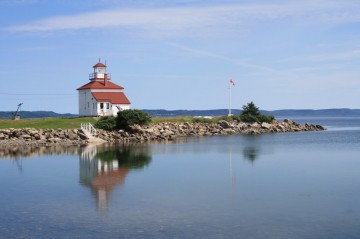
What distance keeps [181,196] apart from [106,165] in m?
14.4

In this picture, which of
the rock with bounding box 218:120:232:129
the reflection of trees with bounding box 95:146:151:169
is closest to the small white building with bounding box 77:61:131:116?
the rock with bounding box 218:120:232:129

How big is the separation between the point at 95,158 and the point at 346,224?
26.7 metres

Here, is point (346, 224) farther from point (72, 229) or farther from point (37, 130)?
point (37, 130)

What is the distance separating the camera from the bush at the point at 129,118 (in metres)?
65.4

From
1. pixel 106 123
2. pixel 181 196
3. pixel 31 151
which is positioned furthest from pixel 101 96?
pixel 181 196

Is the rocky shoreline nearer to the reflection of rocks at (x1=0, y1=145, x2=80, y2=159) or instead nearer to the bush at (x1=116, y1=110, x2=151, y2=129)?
the bush at (x1=116, y1=110, x2=151, y2=129)

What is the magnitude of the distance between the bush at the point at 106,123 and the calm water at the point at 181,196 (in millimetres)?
21561

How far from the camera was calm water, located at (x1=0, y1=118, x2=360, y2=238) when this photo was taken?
18938 mm

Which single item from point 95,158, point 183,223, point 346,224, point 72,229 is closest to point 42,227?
point 72,229

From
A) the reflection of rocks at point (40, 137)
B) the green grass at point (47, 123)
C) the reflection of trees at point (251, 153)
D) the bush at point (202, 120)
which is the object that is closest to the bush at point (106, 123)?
the green grass at point (47, 123)

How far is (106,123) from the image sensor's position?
214 ft

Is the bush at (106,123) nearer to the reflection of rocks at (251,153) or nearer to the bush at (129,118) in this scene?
the bush at (129,118)

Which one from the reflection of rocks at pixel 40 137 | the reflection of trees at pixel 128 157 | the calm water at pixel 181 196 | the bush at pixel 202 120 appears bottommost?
the calm water at pixel 181 196

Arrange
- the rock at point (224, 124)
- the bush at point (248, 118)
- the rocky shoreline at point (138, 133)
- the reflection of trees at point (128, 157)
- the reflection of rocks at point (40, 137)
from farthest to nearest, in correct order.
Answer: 1. the bush at point (248, 118)
2. the rock at point (224, 124)
3. the rocky shoreline at point (138, 133)
4. the reflection of rocks at point (40, 137)
5. the reflection of trees at point (128, 157)
